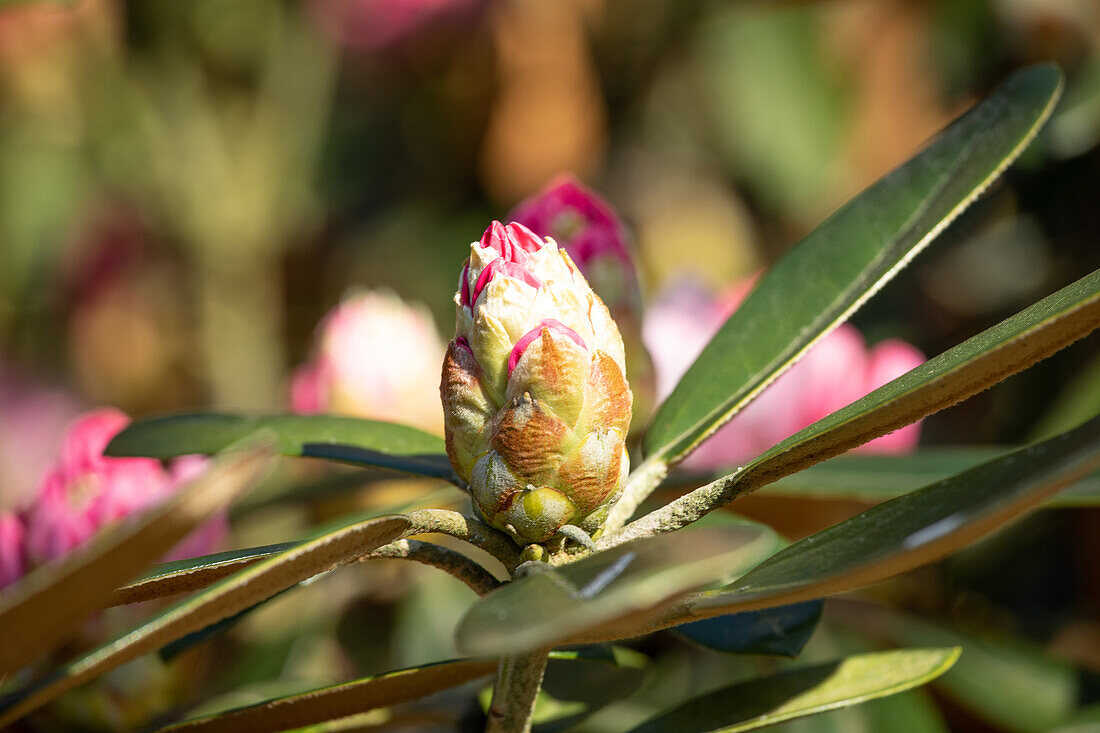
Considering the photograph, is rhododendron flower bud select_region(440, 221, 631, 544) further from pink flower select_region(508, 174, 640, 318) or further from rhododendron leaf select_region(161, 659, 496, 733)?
pink flower select_region(508, 174, 640, 318)

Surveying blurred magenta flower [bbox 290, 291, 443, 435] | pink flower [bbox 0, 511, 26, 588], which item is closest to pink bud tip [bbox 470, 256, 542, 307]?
pink flower [bbox 0, 511, 26, 588]

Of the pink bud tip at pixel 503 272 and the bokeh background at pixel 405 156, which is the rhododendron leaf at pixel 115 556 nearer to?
the pink bud tip at pixel 503 272

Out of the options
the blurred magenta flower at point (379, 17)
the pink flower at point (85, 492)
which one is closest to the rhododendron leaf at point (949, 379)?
the pink flower at point (85, 492)

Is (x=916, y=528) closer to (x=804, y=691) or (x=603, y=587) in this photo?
(x=603, y=587)

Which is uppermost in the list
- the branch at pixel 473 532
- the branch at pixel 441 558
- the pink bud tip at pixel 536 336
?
the pink bud tip at pixel 536 336

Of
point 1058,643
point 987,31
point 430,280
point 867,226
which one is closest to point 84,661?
Result: point 867,226

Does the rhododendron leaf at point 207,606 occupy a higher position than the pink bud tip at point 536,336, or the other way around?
the pink bud tip at point 536,336

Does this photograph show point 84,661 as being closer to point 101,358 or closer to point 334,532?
point 334,532
